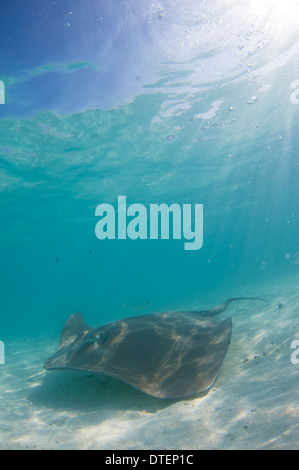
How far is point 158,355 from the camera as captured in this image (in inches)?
195

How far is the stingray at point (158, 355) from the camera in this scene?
13.8ft

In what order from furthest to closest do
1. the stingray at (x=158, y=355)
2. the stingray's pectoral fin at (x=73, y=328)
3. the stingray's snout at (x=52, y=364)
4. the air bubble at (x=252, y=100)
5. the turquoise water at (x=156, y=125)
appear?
the air bubble at (x=252, y=100) → the turquoise water at (x=156, y=125) → the stingray's pectoral fin at (x=73, y=328) → the stingray's snout at (x=52, y=364) → the stingray at (x=158, y=355)

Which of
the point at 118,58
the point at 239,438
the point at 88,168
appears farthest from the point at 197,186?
the point at 239,438

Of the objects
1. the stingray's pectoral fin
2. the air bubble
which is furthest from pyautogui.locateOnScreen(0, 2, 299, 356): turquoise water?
the stingray's pectoral fin

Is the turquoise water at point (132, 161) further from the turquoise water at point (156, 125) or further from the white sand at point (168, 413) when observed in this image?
the white sand at point (168, 413)

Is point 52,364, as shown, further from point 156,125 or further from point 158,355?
point 156,125

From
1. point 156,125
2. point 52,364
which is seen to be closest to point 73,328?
point 52,364

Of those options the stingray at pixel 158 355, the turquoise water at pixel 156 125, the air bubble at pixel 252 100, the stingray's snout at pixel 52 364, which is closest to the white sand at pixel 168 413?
the stingray at pixel 158 355

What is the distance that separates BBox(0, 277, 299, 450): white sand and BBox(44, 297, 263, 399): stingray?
464 millimetres

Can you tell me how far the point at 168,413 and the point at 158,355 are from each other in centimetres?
91

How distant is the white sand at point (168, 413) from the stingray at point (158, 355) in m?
0.46

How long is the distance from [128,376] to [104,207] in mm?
31180

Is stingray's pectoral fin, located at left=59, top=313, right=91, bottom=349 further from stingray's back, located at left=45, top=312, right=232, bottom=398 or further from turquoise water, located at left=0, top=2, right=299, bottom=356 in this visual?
turquoise water, located at left=0, top=2, right=299, bottom=356

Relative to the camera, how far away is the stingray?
165 inches
